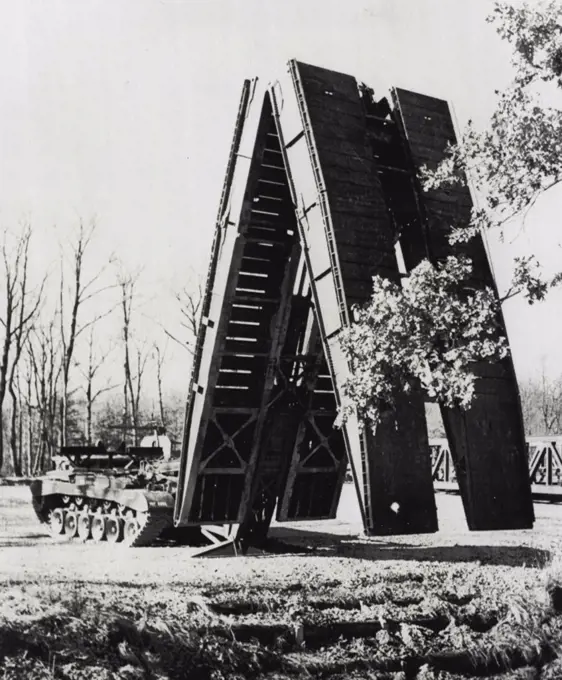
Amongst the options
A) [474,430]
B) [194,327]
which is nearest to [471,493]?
[474,430]

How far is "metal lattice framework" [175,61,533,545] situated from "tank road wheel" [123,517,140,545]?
171 cm

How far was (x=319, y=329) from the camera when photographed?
33.7ft

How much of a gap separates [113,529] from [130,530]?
0.73 m

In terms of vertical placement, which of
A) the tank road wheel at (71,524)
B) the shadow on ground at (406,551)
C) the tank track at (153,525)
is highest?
the tank road wheel at (71,524)

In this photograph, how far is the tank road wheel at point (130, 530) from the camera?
1298cm

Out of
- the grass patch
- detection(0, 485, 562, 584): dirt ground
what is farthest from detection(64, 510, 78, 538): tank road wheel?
the grass patch

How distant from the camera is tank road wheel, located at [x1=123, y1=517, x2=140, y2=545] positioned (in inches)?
511

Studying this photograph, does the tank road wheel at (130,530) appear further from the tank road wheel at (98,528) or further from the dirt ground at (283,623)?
the dirt ground at (283,623)

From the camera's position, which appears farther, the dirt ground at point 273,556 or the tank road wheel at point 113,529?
the tank road wheel at point 113,529

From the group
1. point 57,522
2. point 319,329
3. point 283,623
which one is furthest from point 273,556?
point 57,522

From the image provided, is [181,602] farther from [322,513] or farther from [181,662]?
[322,513]

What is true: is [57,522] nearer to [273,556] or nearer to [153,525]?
[153,525]

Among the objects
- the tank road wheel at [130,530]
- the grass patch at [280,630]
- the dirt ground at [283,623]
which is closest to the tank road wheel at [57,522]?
the tank road wheel at [130,530]

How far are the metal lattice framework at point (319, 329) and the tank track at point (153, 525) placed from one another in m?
1.12
